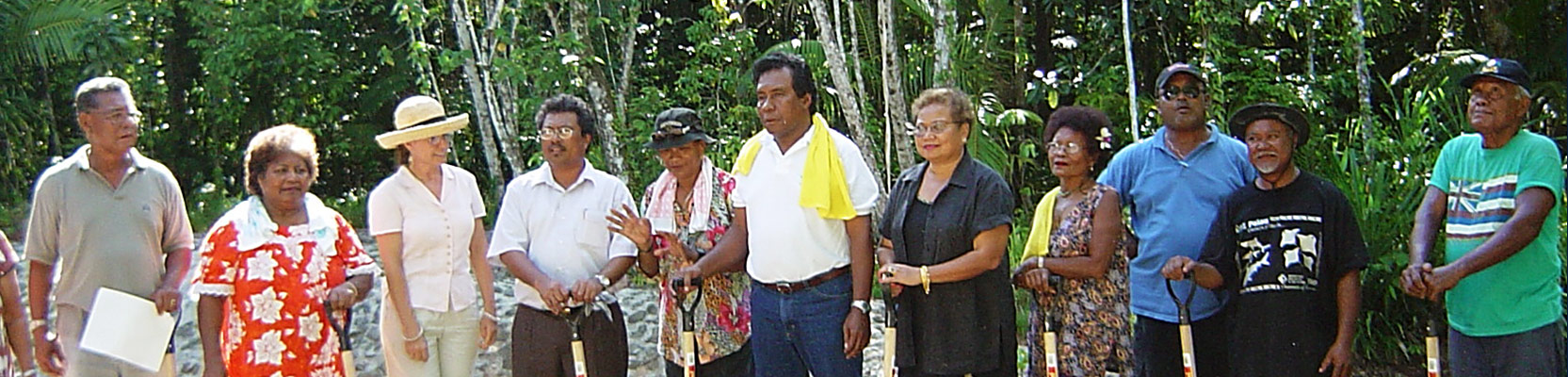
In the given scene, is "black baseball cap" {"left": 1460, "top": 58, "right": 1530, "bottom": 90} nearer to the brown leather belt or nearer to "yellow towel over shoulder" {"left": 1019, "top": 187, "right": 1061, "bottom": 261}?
"yellow towel over shoulder" {"left": 1019, "top": 187, "right": 1061, "bottom": 261}

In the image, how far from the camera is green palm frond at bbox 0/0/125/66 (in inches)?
404

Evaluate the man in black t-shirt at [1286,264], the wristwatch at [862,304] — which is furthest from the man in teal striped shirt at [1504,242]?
the wristwatch at [862,304]

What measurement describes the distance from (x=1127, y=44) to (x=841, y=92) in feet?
4.79

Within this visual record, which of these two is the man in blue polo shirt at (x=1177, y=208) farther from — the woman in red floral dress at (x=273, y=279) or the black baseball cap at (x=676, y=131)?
the woman in red floral dress at (x=273, y=279)

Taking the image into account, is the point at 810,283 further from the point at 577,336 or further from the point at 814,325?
the point at 577,336

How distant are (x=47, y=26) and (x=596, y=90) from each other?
4965 millimetres

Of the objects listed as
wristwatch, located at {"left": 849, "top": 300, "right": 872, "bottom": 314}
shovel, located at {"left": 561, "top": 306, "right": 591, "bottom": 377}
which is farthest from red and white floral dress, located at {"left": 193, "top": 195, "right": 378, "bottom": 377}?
wristwatch, located at {"left": 849, "top": 300, "right": 872, "bottom": 314}

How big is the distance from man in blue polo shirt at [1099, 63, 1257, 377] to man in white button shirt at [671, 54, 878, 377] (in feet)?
3.07

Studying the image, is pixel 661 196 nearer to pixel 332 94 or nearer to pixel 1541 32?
pixel 1541 32

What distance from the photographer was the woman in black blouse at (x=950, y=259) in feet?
12.2

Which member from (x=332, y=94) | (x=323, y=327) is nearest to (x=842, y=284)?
(x=323, y=327)

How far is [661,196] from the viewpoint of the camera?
4.31m

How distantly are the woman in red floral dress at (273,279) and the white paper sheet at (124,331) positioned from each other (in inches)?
9.4

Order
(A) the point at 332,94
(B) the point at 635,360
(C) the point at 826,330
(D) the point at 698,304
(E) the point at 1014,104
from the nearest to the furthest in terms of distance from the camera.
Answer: (C) the point at 826,330, (D) the point at 698,304, (B) the point at 635,360, (E) the point at 1014,104, (A) the point at 332,94
